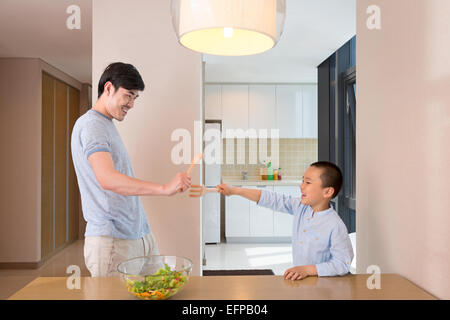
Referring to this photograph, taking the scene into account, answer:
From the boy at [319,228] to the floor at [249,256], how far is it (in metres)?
2.37

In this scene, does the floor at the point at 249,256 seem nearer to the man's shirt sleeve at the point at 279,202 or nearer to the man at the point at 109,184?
the man's shirt sleeve at the point at 279,202

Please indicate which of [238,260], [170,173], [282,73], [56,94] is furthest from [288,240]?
[56,94]

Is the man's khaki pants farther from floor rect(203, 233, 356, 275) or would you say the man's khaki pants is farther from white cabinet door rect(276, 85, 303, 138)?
white cabinet door rect(276, 85, 303, 138)

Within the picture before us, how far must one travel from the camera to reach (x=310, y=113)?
549 centimetres

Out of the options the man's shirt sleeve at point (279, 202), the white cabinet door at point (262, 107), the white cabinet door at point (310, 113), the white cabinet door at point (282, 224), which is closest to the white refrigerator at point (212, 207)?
the white cabinet door at point (282, 224)

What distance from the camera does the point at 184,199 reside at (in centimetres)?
222

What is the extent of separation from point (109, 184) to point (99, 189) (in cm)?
15

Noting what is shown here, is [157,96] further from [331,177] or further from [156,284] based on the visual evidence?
[156,284]

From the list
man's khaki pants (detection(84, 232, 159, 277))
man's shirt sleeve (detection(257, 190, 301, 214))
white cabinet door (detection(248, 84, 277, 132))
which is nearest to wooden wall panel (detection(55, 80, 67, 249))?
white cabinet door (detection(248, 84, 277, 132))

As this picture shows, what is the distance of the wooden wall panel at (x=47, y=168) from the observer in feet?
14.5

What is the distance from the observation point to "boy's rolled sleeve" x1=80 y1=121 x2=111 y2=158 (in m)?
1.43

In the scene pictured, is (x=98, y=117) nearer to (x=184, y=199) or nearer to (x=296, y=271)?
(x=184, y=199)

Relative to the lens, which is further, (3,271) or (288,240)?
(288,240)
